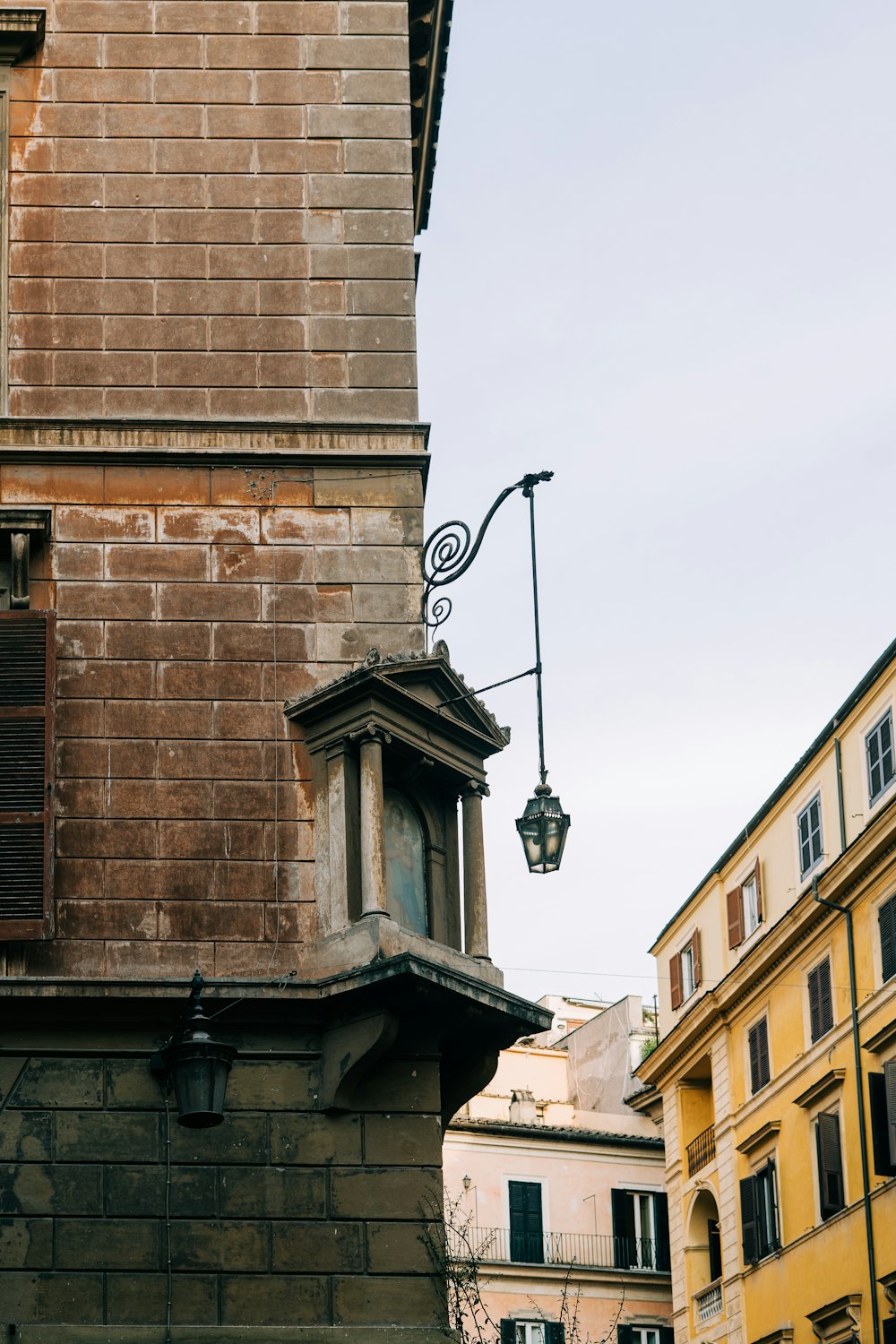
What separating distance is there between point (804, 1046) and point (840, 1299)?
465cm

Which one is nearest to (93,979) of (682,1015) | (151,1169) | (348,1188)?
(151,1169)

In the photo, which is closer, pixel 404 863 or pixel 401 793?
pixel 404 863

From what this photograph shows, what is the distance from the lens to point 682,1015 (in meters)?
45.7

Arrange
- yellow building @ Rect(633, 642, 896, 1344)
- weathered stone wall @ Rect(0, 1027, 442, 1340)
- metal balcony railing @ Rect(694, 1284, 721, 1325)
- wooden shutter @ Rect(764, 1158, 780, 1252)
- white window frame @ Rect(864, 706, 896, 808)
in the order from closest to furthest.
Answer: weathered stone wall @ Rect(0, 1027, 442, 1340) < white window frame @ Rect(864, 706, 896, 808) < yellow building @ Rect(633, 642, 896, 1344) < wooden shutter @ Rect(764, 1158, 780, 1252) < metal balcony railing @ Rect(694, 1284, 721, 1325)

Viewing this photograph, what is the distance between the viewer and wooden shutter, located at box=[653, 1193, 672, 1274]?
52.1 metres

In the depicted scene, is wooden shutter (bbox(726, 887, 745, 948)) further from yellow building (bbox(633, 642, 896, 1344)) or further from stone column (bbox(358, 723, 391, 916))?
stone column (bbox(358, 723, 391, 916))

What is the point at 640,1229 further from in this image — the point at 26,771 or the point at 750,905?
the point at 26,771

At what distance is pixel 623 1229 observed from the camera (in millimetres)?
52344

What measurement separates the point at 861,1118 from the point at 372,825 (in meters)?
20.1

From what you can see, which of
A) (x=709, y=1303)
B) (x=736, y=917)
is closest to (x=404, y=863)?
(x=736, y=917)

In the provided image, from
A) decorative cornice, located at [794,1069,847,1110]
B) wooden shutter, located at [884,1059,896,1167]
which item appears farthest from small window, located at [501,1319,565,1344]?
wooden shutter, located at [884,1059,896,1167]

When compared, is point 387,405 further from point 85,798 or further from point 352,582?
point 85,798

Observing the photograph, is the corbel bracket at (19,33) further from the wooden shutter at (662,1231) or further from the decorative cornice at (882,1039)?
the wooden shutter at (662,1231)

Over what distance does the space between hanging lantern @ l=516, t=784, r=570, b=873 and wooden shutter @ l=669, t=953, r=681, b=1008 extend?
91.6ft
